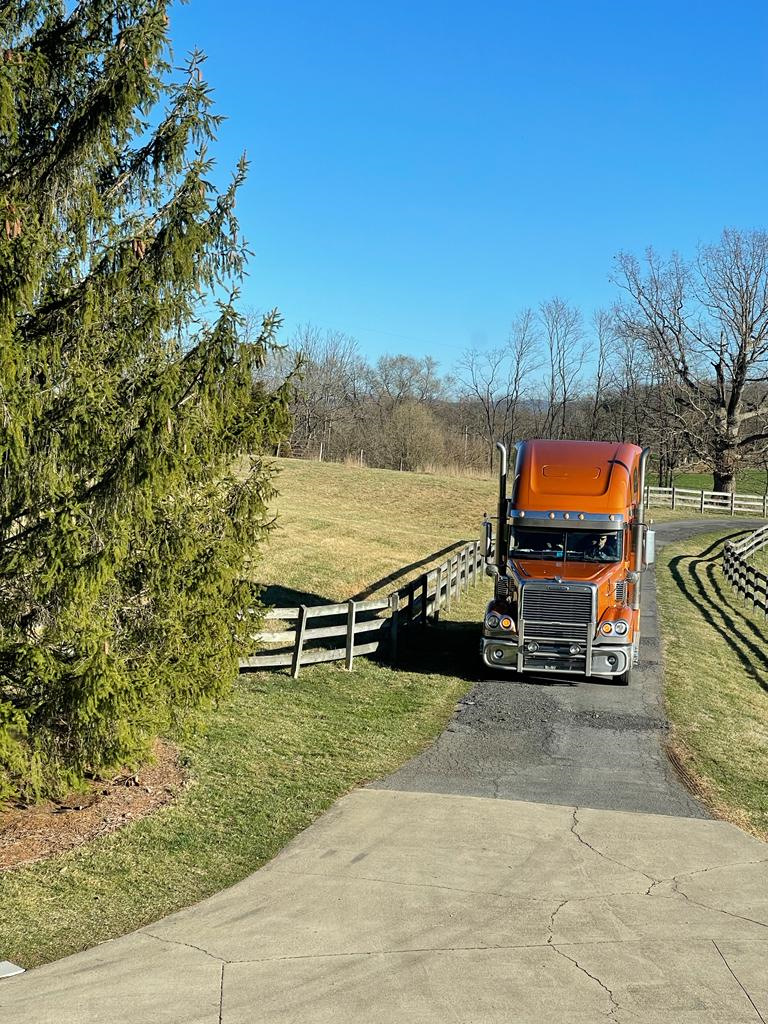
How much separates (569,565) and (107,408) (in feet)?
32.2

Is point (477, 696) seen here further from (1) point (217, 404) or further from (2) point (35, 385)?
(2) point (35, 385)

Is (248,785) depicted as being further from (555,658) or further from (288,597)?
(288,597)

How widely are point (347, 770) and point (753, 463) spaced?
157 ft

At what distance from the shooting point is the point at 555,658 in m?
15.9

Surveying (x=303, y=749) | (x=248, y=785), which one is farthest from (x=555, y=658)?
(x=248, y=785)

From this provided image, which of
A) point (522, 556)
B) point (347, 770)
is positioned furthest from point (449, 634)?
point (347, 770)

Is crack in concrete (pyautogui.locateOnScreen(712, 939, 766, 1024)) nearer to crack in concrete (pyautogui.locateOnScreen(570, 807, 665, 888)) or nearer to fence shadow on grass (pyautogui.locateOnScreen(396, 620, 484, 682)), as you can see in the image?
crack in concrete (pyautogui.locateOnScreen(570, 807, 665, 888))

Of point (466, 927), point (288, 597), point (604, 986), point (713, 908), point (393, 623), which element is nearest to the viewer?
point (604, 986)

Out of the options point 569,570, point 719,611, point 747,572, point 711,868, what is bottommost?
point 711,868

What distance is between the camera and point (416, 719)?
1406cm

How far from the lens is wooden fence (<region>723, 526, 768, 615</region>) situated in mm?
26719

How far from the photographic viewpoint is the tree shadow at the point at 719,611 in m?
20.2

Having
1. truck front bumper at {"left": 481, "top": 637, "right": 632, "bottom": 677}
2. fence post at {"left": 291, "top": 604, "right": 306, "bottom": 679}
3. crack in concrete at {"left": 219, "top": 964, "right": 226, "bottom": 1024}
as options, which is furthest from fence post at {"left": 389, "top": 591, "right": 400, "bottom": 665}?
crack in concrete at {"left": 219, "top": 964, "right": 226, "bottom": 1024}

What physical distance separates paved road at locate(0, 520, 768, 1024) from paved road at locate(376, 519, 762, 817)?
66 millimetres
